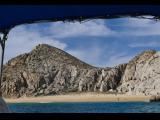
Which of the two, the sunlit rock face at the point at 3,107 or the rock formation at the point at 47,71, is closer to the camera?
the sunlit rock face at the point at 3,107

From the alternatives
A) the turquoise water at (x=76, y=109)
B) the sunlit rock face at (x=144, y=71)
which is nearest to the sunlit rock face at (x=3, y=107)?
the turquoise water at (x=76, y=109)

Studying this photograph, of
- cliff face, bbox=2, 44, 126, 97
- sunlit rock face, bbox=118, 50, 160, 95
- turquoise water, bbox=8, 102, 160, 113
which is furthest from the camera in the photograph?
sunlit rock face, bbox=118, 50, 160, 95

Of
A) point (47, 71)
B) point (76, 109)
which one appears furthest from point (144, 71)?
point (76, 109)

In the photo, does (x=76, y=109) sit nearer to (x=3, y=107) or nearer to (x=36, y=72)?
(x=3, y=107)

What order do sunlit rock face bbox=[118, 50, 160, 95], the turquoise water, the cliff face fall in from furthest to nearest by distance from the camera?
sunlit rock face bbox=[118, 50, 160, 95] → the cliff face → the turquoise water

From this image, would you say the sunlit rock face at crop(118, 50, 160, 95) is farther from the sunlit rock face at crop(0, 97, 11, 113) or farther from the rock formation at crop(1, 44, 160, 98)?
the sunlit rock face at crop(0, 97, 11, 113)

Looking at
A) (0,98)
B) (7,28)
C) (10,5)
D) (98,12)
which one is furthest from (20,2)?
(0,98)

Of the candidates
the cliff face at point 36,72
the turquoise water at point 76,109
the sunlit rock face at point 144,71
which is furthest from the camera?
the sunlit rock face at point 144,71

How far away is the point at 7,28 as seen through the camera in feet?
7.42

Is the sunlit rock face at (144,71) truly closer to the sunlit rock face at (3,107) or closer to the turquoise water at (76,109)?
the turquoise water at (76,109)

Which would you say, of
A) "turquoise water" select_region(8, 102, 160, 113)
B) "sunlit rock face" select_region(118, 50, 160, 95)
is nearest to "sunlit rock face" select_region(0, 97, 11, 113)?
"turquoise water" select_region(8, 102, 160, 113)
